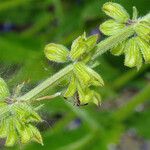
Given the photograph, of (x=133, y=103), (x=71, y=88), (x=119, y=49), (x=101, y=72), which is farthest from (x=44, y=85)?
(x=133, y=103)

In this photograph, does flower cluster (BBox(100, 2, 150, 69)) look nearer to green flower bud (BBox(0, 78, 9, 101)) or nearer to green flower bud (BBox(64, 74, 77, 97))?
green flower bud (BBox(64, 74, 77, 97))

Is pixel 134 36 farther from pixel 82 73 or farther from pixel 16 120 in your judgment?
pixel 16 120

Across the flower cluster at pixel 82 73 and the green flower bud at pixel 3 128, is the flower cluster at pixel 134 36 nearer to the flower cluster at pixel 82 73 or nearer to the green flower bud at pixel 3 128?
the flower cluster at pixel 82 73

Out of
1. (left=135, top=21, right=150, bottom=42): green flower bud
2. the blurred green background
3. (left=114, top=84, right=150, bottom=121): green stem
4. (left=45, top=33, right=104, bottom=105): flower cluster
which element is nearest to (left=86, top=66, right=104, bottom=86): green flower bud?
(left=45, top=33, right=104, bottom=105): flower cluster

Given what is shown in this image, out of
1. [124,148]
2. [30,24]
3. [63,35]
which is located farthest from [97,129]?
[124,148]

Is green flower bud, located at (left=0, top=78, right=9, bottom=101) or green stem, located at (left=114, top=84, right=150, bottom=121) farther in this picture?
green stem, located at (left=114, top=84, right=150, bottom=121)
